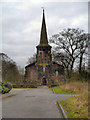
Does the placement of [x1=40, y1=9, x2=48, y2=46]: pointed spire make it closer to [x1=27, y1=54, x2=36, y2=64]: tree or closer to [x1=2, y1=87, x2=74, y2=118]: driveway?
[x1=27, y1=54, x2=36, y2=64]: tree

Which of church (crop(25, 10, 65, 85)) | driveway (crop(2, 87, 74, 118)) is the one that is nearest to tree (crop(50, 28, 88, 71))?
church (crop(25, 10, 65, 85))

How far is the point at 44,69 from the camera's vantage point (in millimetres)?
43656

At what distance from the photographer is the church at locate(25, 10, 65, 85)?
43000mm

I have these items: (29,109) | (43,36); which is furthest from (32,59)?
(29,109)

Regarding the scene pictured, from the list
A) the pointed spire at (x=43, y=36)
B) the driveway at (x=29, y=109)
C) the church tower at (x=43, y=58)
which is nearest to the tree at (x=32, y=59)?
the pointed spire at (x=43, y=36)

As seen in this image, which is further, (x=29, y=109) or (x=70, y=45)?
(x=70, y=45)

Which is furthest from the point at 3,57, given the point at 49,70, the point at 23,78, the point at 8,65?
the point at 49,70

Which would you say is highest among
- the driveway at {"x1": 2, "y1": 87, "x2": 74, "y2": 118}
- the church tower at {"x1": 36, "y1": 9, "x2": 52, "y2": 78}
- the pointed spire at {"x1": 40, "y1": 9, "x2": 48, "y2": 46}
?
the pointed spire at {"x1": 40, "y1": 9, "x2": 48, "y2": 46}

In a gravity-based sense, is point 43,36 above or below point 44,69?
above

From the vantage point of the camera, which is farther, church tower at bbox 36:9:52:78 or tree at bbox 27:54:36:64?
tree at bbox 27:54:36:64

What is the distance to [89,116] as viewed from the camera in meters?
7.57

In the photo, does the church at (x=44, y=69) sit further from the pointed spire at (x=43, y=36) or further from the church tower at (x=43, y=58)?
the pointed spire at (x=43, y=36)

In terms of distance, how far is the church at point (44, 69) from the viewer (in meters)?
43.0

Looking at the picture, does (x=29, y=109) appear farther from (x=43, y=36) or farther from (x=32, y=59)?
(x=32, y=59)
